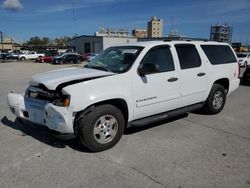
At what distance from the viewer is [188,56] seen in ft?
17.6

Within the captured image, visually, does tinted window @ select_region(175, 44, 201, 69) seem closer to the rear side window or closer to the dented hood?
the rear side window

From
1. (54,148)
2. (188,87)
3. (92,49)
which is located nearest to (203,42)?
(188,87)

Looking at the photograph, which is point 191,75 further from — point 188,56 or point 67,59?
point 67,59

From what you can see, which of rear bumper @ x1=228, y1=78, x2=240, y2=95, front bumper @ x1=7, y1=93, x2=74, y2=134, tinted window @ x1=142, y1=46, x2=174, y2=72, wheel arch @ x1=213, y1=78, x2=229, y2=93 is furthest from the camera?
rear bumper @ x1=228, y1=78, x2=240, y2=95

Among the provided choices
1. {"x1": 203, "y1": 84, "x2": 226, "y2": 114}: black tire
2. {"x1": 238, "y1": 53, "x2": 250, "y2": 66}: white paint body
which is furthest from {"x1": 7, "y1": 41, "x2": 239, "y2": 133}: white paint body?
{"x1": 238, "y1": 53, "x2": 250, "y2": 66}: white paint body

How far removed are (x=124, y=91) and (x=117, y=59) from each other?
901 millimetres

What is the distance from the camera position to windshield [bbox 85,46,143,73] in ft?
14.8

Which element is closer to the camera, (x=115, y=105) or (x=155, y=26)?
(x=115, y=105)

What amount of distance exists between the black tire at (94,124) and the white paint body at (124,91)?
13cm

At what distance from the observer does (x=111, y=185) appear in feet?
10.4

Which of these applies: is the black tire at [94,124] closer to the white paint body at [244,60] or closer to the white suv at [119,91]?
the white suv at [119,91]

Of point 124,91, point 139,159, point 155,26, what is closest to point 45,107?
point 124,91

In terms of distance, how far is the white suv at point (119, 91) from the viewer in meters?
3.82

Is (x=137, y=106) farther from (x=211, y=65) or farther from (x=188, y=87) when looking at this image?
(x=211, y=65)
